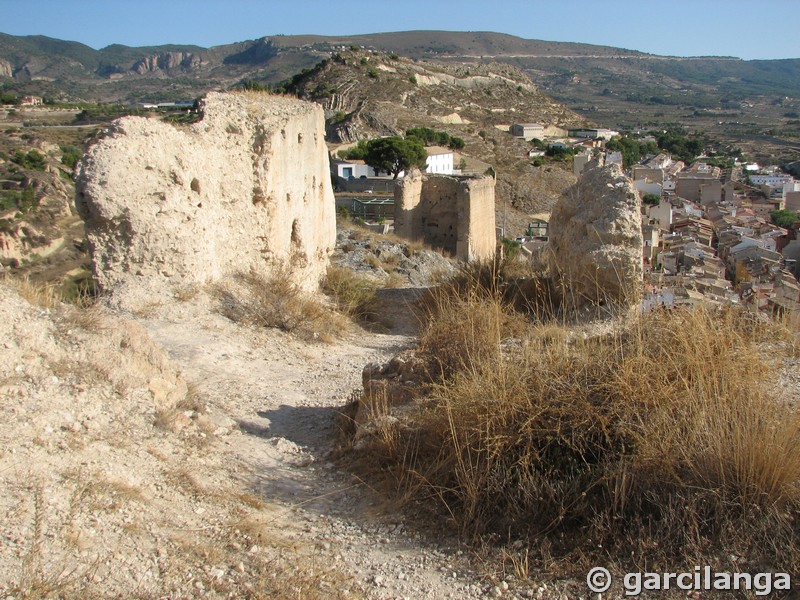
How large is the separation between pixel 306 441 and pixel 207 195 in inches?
146

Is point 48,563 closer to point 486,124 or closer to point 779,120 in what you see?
point 486,124

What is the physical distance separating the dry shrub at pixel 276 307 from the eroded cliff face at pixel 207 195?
0.25 metres

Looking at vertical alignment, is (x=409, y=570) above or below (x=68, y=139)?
below

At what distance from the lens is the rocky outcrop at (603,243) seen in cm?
699

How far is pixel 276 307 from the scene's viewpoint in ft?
22.5

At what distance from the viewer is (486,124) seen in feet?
204

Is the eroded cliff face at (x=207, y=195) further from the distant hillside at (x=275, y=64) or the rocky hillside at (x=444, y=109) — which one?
the distant hillside at (x=275, y=64)

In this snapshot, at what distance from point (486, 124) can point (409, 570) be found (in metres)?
62.3

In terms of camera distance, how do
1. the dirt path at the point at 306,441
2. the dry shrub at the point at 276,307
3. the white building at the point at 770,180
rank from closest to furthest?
→ the dirt path at the point at 306,441 < the dry shrub at the point at 276,307 < the white building at the point at 770,180

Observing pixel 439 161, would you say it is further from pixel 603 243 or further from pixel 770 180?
pixel 603 243

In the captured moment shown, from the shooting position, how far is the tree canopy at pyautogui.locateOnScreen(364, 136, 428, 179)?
36.3 meters

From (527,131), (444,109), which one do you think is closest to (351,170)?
(444,109)

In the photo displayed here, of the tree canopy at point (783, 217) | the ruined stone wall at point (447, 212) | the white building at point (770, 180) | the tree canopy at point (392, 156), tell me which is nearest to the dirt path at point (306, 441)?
the ruined stone wall at point (447, 212)

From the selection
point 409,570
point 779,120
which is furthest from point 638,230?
point 779,120
